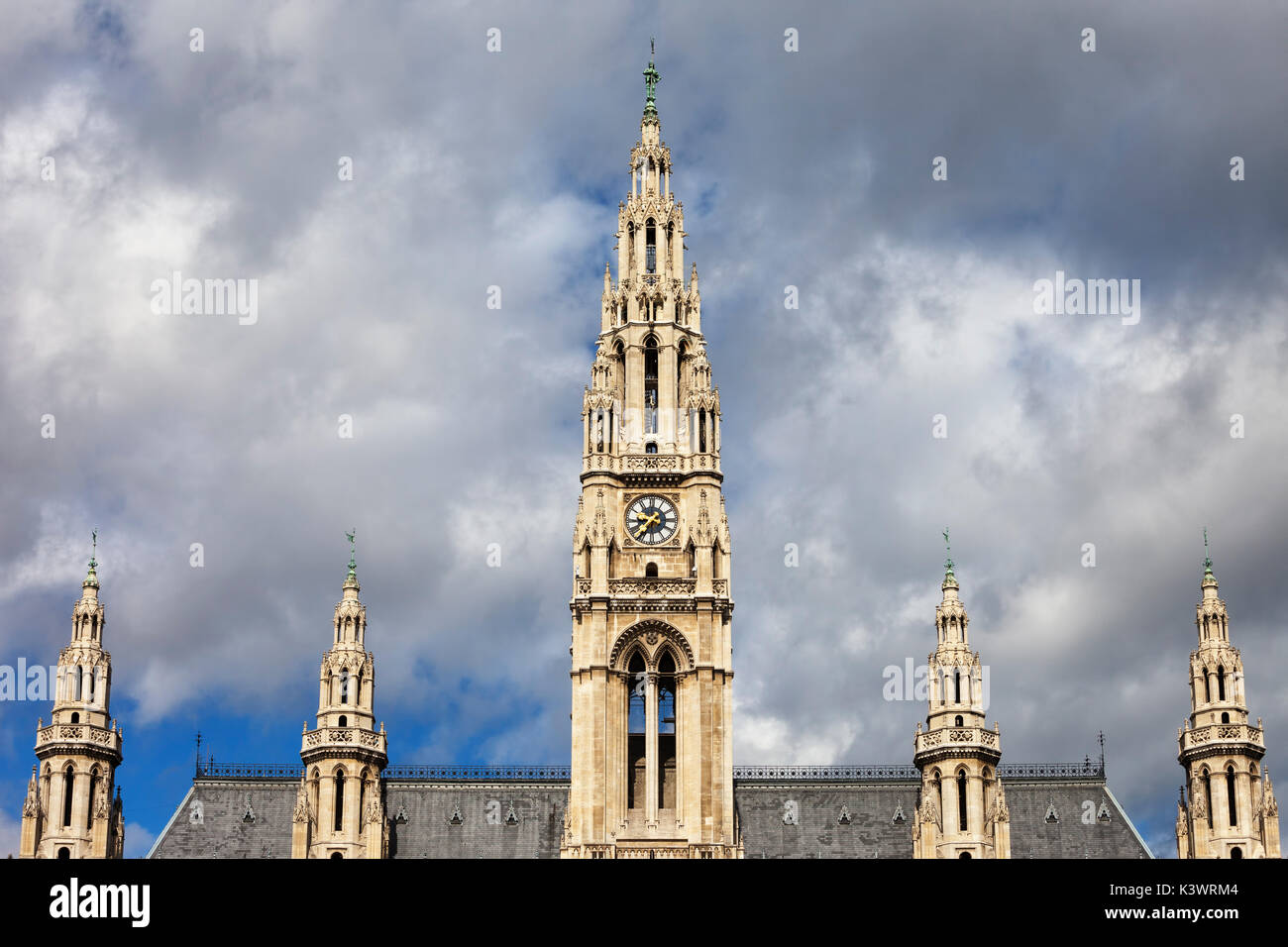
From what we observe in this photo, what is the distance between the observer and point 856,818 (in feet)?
440

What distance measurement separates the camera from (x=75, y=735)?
4916 inches

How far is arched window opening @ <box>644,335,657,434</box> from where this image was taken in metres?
134

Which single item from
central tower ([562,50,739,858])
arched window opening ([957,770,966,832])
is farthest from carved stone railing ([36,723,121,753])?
arched window opening ([957,770,966,832])

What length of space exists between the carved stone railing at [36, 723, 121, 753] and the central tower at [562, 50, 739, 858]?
2610 centimetres

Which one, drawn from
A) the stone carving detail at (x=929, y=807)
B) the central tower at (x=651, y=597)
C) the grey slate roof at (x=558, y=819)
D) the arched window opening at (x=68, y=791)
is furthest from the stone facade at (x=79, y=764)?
the stone carving detail at (x=929, y=807)

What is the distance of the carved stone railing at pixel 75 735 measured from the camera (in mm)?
124688

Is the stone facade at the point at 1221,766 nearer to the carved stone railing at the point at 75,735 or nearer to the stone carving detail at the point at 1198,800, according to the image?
the stone carving detail at the point at 1198,800

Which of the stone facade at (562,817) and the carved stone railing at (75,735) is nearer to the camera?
the carved stone railing at (75,735)

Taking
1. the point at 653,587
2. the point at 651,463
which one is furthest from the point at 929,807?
the point at 651,463

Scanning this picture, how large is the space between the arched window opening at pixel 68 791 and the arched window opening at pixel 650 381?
3819cm

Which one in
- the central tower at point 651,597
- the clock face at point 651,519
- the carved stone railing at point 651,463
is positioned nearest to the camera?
the central tower at point 651,597
